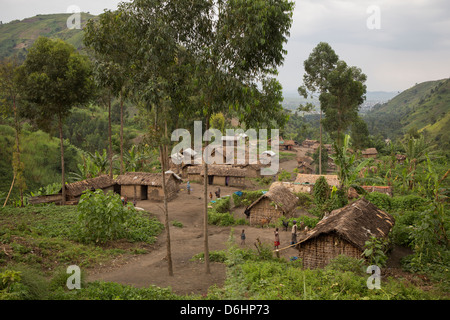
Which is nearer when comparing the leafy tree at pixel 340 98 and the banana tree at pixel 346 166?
the banana tree at pixel 346 166

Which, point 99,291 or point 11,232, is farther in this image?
point 11,232

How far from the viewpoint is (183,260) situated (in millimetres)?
14359

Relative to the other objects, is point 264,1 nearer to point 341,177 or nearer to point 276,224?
point 341,177

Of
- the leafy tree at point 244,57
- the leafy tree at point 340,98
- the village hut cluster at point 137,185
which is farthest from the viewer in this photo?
the leafy tree at point 340,98

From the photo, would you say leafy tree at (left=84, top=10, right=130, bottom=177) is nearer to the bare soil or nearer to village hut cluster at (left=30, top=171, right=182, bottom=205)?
the bare soil

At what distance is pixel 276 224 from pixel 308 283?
11.0 m

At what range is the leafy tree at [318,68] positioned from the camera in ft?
111

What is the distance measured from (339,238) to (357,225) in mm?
1136

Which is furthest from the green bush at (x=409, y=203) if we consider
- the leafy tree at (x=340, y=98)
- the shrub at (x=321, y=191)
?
the leafy tree at (x=340, y=98)

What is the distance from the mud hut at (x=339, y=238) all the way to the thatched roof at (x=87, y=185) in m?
16.7

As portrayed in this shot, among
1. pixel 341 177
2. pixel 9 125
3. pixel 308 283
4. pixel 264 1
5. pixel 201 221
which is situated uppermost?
pixel 264 1

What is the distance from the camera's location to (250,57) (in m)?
11.3

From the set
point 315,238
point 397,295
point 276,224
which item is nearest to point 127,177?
point 276,224

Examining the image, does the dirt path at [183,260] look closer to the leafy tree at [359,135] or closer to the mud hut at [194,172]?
the mud hut at [194,172]
